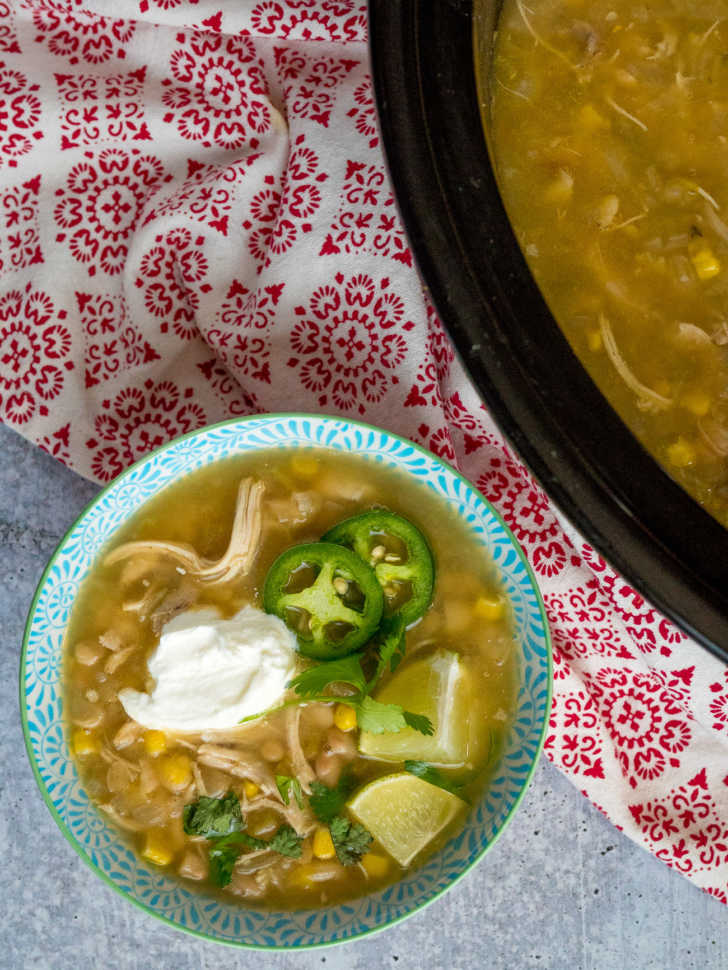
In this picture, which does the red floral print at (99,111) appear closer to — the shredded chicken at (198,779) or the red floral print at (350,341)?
the red floral print at (350,341)

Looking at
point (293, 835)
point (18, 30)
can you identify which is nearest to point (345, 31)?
point (18, 30)

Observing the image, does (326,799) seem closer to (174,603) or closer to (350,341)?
(174,603)

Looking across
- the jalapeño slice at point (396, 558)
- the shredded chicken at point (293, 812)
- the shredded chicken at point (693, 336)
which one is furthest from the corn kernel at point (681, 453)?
the shredded chicken at point (293, 812)

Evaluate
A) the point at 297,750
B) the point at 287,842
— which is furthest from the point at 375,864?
the point at 297,750

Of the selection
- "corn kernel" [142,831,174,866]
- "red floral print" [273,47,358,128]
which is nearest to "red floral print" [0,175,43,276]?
"red floral print" [273,47,358,128]

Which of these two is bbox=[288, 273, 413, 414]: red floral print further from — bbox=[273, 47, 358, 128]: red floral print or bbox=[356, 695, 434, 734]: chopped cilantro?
bbox=[356, 695, 434, 734]: chopped cilantro

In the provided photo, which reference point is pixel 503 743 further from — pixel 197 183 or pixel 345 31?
pixel 345 31

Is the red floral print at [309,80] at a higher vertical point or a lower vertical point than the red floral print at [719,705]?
higher

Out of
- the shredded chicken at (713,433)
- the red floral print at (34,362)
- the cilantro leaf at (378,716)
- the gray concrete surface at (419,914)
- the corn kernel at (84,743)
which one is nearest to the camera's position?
the shredded chicken at (713,433)
